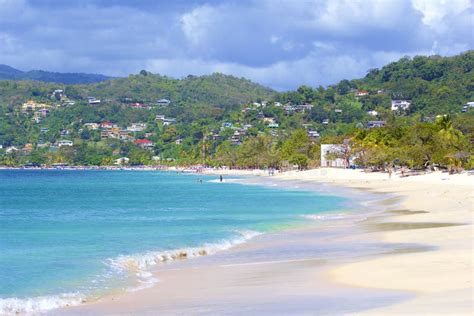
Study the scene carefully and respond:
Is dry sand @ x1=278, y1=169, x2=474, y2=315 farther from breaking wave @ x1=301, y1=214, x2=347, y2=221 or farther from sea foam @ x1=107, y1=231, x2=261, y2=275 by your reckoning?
sea foam @ x1=107, y1=231, x2=261, y2=275

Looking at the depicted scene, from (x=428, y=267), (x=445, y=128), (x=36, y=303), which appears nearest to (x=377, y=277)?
(x=428, y=267)

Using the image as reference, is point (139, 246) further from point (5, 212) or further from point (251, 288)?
point (5, 212)

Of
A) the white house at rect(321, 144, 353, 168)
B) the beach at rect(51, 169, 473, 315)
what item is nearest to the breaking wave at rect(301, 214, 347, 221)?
the beach at rect(51, 169, 473, 315)

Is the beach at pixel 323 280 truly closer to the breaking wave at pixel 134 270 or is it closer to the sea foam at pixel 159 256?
the breaking wave at pixel 134 270

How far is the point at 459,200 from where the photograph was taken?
42.4 metres

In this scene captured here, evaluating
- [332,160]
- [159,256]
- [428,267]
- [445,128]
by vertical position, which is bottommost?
[159,256]

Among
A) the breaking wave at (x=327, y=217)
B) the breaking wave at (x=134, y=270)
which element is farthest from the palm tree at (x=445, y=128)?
the breaking wave at (x=134, y=270)

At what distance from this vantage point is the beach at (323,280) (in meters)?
13.7

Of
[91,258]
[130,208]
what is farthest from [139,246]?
[130,208]

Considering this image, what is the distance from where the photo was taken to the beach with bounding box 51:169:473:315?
13.7 m

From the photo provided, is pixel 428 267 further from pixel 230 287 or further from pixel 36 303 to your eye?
pixel 36 303

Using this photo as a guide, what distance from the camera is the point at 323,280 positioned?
16.8 meters

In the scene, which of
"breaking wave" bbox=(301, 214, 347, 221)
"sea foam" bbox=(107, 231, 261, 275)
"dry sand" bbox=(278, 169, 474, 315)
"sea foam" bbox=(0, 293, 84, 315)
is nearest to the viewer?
"dry sand" bbox=(278, 169, 474, 315)

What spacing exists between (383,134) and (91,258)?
8908cm
